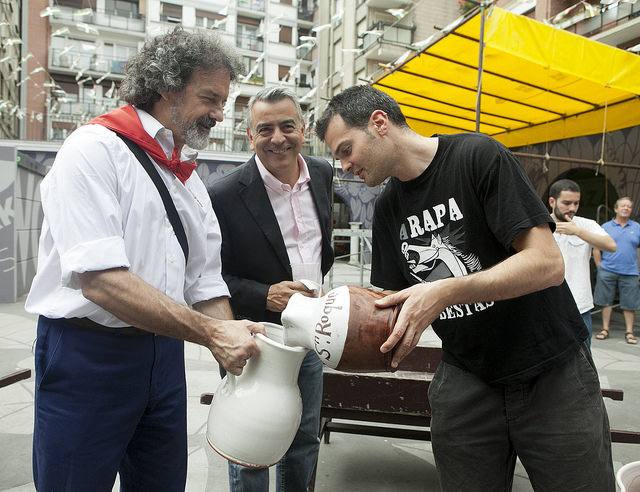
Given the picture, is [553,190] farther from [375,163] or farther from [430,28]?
[430,28]

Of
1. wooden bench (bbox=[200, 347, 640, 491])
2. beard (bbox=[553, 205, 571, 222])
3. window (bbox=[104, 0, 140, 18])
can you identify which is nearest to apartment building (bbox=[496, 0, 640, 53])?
beard (bbox=[553, 205, 571, 222])

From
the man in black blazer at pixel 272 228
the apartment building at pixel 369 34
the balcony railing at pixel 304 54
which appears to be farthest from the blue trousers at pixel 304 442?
the balcony railing at pixel 304 54

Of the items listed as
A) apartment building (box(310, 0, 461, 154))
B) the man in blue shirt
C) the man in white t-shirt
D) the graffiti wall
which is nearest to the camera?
the man in white t-shirt

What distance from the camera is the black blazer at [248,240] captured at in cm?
228

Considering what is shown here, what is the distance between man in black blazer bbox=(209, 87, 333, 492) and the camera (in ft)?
7.39

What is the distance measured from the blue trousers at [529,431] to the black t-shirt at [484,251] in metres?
0.07

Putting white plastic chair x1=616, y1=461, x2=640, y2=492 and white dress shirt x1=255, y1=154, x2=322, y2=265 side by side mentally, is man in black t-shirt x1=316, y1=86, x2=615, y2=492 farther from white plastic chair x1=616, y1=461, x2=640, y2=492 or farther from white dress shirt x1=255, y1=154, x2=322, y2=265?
white dress shirt x1=255, y1=154, x2=322, y2=265

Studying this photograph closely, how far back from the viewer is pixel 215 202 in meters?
2.33

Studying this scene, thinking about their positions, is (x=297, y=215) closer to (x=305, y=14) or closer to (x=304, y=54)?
(x=304, y=54)

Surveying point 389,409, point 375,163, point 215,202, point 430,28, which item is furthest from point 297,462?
point 430,28

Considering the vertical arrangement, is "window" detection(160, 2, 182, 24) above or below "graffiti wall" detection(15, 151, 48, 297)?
above

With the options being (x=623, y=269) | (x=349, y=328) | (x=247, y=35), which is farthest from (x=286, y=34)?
(x=349, y=328)

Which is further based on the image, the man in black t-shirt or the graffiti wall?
the graffiti wall

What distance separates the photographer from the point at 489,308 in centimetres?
160
